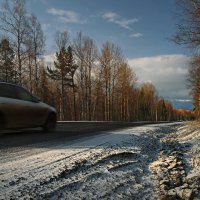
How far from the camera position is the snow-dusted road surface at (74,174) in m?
4.69

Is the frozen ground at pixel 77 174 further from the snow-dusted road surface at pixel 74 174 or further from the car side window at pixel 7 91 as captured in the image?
the car side window at pixel 7 91

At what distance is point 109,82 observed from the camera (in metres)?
57.9

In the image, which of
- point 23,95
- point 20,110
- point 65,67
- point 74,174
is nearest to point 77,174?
point 74,174

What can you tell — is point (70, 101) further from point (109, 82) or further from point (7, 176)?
point (7, 176)

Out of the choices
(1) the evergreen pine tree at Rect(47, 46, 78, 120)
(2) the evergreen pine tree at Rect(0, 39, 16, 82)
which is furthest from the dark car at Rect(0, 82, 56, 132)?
(1) the evergreen pine tree at Rect(47, 46, 78, 120)

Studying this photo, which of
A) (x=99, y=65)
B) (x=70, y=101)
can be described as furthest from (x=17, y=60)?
(x=70, y=101)

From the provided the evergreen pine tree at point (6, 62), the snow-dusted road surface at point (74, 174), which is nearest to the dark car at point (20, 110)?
the snow-dusted road surface at point (74, 174)

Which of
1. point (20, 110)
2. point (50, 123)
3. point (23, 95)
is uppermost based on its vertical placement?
point (23, 95)

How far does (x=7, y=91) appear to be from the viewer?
1105cm

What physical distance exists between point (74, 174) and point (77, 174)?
48mm

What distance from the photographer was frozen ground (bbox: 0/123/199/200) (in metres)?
4.70

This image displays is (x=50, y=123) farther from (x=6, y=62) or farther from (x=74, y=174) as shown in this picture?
(x=6, y=62)

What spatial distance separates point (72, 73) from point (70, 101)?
59.5 ft

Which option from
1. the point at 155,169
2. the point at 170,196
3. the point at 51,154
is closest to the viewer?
the point at 170,196
